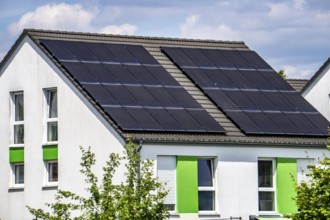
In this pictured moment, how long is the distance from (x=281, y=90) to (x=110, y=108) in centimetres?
821

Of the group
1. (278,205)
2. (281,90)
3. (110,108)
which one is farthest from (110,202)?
(281,90)

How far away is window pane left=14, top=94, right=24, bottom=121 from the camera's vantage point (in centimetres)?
4441

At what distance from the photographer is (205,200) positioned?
136 feet

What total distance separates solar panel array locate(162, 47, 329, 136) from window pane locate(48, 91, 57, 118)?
4854 mm

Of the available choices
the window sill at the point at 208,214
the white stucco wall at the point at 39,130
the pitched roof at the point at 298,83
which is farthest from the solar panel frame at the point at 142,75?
the pitched roof at the point at 298,83

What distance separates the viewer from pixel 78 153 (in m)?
41.4

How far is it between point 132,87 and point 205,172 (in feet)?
12.1

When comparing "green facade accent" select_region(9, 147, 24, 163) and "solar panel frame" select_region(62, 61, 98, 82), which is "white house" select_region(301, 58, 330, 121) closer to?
"solar panel frame" select_region(62, 61, 98, 82)

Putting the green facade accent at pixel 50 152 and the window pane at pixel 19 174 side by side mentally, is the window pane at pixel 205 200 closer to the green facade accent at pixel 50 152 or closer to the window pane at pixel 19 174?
the green facade accent at pixel 50 152

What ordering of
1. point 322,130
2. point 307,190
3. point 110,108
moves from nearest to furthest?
point 307,190 → point 110,108 → point 322,130

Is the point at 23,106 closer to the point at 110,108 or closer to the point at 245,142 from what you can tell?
the point at 110,108

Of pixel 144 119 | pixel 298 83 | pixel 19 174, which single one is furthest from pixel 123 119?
pixel 298 83

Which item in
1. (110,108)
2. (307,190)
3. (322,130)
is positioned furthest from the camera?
(322,130)

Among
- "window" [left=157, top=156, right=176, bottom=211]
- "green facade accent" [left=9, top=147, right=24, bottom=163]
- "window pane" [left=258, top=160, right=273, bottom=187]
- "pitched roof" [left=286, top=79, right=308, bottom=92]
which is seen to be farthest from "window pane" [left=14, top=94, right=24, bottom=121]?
"pitched roof" [left=286, top=79, right=308, bottom=92]
